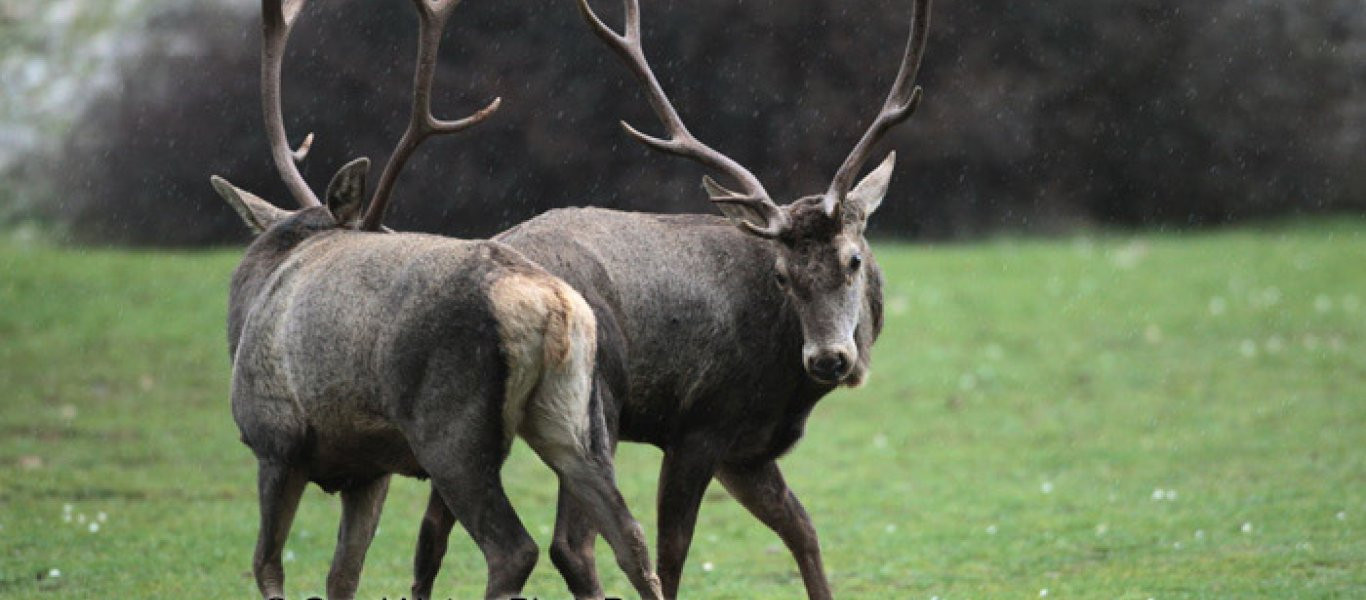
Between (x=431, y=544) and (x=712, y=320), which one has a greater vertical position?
(x=712, y=320)

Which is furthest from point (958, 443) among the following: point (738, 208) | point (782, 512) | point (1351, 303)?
point (738, 208)

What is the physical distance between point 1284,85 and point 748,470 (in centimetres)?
1926

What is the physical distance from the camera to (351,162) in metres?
8.35

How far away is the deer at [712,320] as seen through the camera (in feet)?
27.1

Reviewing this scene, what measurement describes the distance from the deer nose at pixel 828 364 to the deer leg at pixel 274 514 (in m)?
2.15

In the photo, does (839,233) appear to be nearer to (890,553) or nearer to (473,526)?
(473,526)

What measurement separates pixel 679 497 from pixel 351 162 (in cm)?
204

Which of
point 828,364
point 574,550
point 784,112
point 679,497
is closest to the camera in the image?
point 574,550

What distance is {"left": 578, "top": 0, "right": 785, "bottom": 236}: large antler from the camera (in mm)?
8453

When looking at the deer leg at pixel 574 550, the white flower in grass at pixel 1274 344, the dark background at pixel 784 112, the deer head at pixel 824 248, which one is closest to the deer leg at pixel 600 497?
the deer leg at pixel 574 550

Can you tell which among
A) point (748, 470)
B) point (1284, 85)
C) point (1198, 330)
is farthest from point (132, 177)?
point (748, 470)

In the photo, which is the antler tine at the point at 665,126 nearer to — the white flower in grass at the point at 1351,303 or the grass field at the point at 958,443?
the grass field at the point at 958,443

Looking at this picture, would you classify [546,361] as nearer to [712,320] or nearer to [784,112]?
[712,320]

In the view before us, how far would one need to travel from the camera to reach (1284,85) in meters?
26.2
